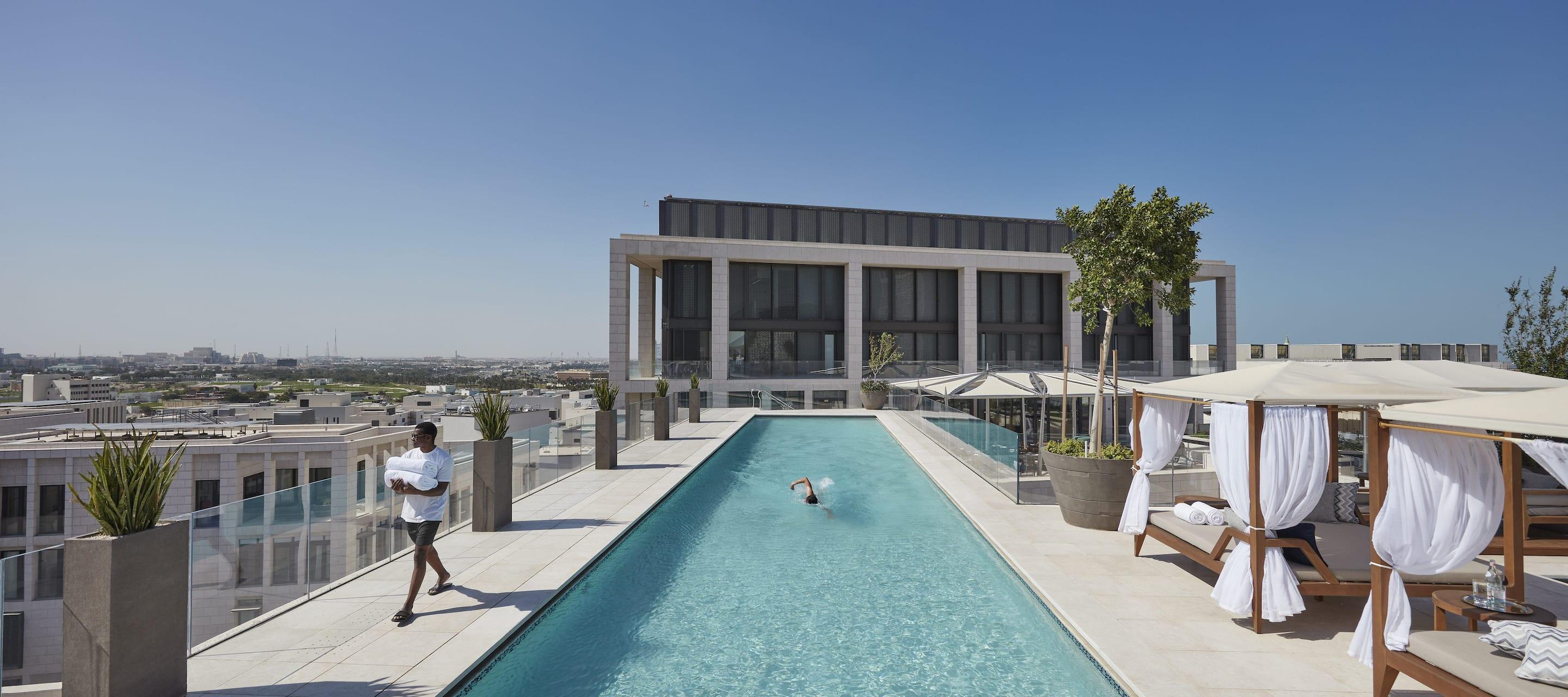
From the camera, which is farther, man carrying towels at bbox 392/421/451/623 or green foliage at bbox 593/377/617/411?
green foliage at bbox 593/377/617/411

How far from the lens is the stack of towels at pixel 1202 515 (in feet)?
18.8

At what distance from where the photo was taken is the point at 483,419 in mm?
7801

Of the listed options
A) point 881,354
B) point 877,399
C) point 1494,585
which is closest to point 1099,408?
point 1494,585

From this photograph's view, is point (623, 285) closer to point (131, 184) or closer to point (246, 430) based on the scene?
point (246, 430)

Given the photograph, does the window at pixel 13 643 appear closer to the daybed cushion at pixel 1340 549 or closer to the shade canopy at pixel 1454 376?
the daybed cushion at pixel 1340 549

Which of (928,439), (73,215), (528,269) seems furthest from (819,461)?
(73,215)

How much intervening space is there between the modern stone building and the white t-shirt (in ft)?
72.1

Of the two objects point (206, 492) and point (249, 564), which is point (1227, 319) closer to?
point (249, 564)

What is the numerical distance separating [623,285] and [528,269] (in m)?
15.2

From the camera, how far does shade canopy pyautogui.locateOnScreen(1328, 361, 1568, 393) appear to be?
5.92 meters

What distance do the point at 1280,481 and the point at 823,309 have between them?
27897 mm

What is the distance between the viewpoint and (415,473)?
17.3ft

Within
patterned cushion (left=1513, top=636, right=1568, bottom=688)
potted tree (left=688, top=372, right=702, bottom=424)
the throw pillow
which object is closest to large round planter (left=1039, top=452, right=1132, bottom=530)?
the throw pillow

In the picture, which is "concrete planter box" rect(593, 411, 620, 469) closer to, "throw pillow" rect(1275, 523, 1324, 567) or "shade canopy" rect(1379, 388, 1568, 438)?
"throw pillow" rect(1275, 523, 1324, 567)
